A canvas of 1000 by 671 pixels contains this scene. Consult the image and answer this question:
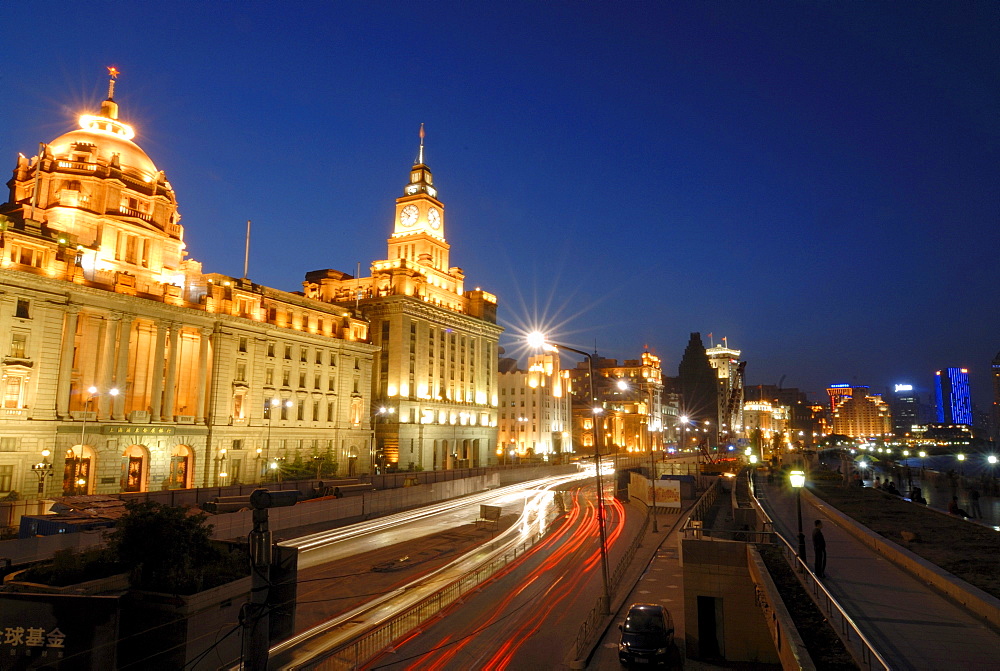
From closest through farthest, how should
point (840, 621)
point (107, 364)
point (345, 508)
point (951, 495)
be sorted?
point (840, 621) < point (345, 508) < point (107, 364) < point (951, 495)

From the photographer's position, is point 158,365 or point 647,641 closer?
point 647,641

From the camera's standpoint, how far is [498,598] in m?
27.9

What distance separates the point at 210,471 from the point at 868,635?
178 feet

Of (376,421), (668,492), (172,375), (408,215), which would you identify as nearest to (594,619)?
(668,492)

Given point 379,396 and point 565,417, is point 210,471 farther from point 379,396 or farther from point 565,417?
point 565,417

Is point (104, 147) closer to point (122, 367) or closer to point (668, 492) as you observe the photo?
point (122, 367)

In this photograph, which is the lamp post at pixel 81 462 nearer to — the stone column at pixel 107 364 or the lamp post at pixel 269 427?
the stone column at pixel 107 364

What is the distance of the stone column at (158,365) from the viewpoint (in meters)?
53.9

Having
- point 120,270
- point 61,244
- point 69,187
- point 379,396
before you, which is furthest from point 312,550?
point 379,396

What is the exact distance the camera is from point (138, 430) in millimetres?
51281

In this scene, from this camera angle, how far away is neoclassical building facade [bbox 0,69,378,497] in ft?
150

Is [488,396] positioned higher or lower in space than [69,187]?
lower

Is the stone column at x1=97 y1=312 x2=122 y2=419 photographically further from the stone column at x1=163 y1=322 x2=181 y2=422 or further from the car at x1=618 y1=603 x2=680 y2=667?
the car at x1=618 y1=603 x2=680 y2=667

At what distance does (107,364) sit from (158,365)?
436 cm
